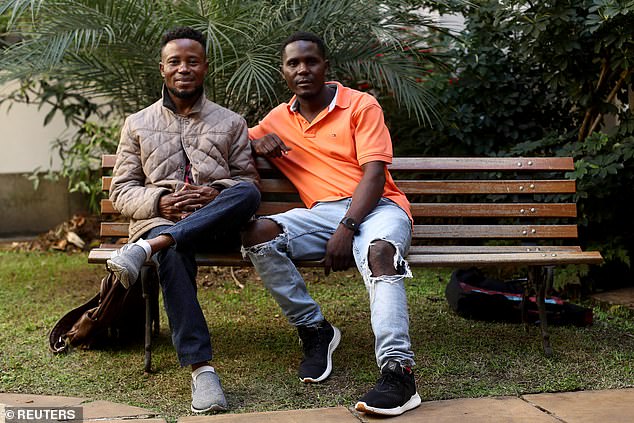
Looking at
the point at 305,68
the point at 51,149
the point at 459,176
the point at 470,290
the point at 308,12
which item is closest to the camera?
the point at 305,68

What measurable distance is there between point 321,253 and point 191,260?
59 cm

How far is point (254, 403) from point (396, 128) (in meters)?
3.31

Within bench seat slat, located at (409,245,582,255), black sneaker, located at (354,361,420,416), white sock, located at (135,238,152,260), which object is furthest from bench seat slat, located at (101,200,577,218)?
black sneaker, located at (354,361,420,416)

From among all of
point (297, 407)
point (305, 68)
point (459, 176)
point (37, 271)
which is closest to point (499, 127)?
point (459, 176)

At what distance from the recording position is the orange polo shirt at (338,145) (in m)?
3.87

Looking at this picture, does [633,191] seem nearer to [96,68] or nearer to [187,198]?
[187,198]

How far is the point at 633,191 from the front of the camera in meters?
5.23

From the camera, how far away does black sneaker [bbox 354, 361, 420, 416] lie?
10.2ft

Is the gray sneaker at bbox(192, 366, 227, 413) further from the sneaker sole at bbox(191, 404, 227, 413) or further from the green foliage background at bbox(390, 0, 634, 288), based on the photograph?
the green foliage background at bbox(390, 0, 634, 288)

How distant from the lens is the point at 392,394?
124 inches

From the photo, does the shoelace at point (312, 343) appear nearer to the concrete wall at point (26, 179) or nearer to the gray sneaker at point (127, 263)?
the gray sneaker at point (127, 263)

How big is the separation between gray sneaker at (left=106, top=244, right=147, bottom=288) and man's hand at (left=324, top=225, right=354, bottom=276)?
0.78m

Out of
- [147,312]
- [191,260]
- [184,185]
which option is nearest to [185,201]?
[184,185]

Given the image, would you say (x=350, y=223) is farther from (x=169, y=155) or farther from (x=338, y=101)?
(x=169, y=155)
